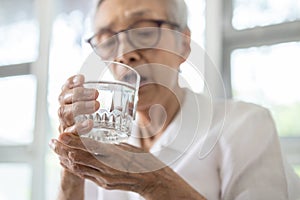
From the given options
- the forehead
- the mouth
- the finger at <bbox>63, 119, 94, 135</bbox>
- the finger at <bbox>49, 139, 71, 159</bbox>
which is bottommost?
the finger at <bbox>49, 139, 71, 159</bbox>

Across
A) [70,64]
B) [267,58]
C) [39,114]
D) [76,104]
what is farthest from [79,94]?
[39,114]

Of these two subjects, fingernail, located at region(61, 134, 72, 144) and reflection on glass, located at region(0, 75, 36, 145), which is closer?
fingernail, located at region(61, 134, 72, 144)

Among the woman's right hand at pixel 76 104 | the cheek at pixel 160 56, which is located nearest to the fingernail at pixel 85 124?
the woman's right hand at pixel 76 104

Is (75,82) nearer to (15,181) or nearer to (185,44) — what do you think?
(185,44)

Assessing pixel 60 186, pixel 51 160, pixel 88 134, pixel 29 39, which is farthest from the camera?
pixel 29 39

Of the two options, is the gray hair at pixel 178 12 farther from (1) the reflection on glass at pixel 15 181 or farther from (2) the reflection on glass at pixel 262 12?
(1) the reflection on glass at pixel 15 181

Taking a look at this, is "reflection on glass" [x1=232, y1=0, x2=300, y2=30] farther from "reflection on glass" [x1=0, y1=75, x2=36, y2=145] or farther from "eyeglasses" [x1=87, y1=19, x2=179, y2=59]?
"reflection on glass" [x1=0, y1=75, x2=36, y2=145]

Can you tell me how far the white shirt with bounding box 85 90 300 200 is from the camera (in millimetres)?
402

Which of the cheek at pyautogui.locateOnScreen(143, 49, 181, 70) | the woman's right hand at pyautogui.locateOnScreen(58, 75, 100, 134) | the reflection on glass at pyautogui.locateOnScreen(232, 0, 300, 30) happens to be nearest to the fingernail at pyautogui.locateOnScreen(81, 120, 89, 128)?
the woman's right hand at pyautogui.locateOnScreen(58, 75, 100, 134)

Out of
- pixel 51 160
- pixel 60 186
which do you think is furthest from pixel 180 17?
pixel 51 160

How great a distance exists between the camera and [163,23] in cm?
42

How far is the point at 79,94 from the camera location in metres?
0.36

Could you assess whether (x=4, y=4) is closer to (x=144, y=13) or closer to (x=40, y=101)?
(x=40, y=101)

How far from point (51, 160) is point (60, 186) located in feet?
0.76
